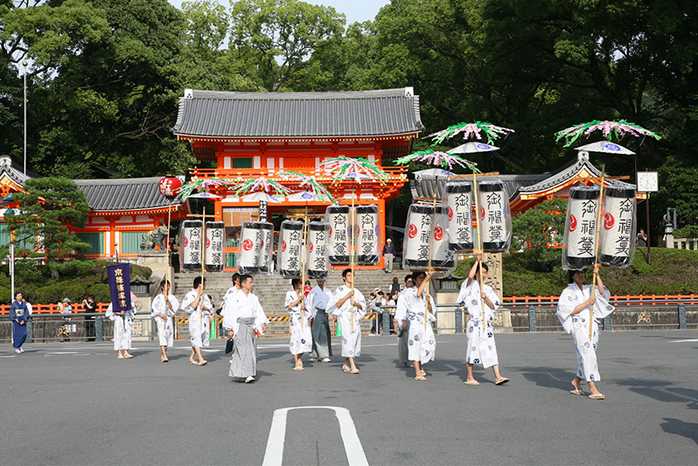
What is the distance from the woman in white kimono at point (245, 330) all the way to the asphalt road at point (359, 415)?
0.94 ft

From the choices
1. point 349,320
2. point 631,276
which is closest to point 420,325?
point 349,320

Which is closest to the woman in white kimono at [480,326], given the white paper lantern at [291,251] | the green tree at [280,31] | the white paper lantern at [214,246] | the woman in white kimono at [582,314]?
the woman in white kimono at [582,314]

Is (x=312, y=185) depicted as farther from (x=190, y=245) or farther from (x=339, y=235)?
(x=339, y=235)

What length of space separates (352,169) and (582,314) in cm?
2176

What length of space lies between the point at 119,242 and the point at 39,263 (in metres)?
6.04

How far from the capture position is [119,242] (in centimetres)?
3838

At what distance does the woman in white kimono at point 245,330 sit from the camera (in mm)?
12680

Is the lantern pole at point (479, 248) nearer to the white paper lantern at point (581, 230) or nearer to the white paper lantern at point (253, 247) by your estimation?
the white paper lantern at point (581, 230)

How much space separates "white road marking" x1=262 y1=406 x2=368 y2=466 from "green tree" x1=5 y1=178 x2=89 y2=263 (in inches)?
994

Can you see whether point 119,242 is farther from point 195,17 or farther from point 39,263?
point 195,17

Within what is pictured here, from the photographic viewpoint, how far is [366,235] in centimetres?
1741

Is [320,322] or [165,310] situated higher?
[165,310]

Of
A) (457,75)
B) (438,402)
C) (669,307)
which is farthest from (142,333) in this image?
(457,75)

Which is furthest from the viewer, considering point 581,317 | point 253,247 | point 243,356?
point 253,247
